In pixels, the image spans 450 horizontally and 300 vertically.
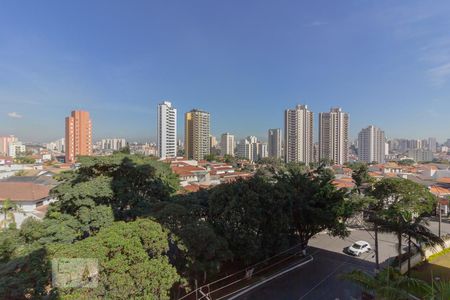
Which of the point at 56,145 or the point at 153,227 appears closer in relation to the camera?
the point at 153,227

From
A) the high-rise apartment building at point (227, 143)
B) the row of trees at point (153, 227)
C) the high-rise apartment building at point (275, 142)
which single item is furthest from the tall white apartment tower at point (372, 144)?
the row of trees at point (153, 227)

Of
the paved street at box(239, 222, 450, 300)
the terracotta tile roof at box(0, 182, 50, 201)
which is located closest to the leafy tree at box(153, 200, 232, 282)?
the paved street at box(239, 222, 450, 300)

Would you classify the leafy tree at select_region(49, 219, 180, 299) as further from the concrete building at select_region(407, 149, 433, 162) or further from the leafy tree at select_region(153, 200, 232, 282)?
the concrete building at select_region(407, 149, 433, 162)

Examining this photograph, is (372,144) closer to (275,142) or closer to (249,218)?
(275,142)

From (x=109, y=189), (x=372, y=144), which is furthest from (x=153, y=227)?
(x=372, y=144)

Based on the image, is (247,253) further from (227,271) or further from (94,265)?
(94,265)

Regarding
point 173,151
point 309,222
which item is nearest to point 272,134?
point 173,151
